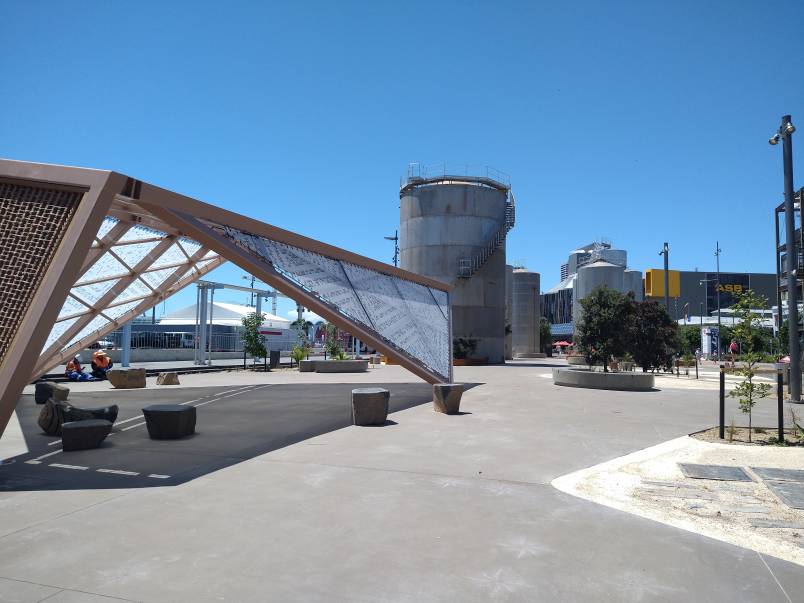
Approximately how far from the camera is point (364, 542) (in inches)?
208

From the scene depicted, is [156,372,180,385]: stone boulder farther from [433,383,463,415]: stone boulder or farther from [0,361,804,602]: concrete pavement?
[0,361,804,602]: concrete pavement

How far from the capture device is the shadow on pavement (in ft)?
25.5

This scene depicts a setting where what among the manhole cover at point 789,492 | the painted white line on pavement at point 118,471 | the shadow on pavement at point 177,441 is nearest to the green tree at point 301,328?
the shadow on pavement at point 177,441

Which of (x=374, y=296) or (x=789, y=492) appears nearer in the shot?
(x=789, y=492)

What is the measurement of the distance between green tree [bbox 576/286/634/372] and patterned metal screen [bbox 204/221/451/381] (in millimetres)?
6376

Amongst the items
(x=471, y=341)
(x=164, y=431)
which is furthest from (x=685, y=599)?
(x=471, y=341)

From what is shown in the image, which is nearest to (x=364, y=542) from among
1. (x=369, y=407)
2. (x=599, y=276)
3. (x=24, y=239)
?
(x=24, y=239)

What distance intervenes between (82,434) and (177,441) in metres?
1.64

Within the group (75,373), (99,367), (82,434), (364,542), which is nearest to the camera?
(364,542)

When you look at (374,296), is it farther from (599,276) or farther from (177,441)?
(599,276)

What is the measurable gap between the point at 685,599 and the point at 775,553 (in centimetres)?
169

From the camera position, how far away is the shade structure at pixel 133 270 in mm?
7641

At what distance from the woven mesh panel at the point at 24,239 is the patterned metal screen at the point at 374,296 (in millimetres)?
4027

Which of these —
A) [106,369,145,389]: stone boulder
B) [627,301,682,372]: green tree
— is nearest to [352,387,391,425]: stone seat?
[106,369,145,389]: stone boulder
